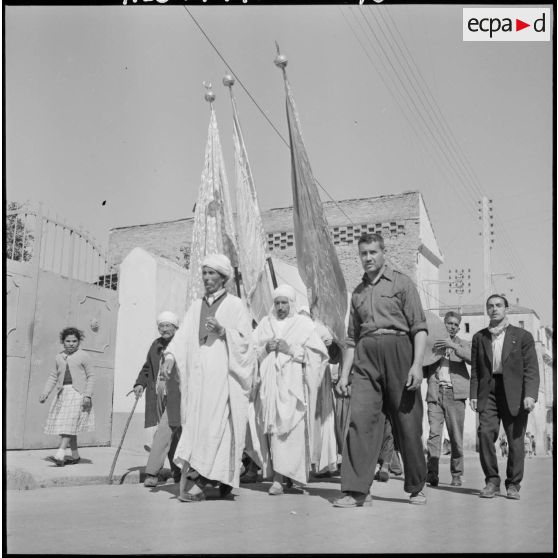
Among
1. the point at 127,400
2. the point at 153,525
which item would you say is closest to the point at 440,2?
the point at 153,525

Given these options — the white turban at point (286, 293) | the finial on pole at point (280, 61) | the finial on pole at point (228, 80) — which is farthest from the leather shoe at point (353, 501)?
the finial on pole at point (228, 80)

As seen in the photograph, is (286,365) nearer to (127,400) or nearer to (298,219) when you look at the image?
(298,219)

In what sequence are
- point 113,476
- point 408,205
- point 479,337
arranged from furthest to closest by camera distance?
1. point 408,205
2. point 113,476
3. point 479,337

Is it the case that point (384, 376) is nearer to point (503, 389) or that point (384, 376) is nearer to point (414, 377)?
point (414, 377)

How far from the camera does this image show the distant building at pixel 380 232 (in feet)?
60.3

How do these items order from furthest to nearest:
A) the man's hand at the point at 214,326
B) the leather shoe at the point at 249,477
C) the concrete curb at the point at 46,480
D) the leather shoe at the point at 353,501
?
the leather shoe at the point at 249,477 → the concrete curb at the point at 46,480 → the man's hand at the point at 214,326 → the leather shoe at the point at 353,501

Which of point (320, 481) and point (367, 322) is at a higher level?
point (367, 322)

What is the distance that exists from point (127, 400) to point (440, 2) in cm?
544

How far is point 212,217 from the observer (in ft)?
24.4

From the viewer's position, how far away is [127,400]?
323 inches

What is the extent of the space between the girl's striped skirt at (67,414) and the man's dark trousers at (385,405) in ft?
8.99

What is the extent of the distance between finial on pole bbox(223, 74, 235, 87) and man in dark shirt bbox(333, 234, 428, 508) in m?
3.62

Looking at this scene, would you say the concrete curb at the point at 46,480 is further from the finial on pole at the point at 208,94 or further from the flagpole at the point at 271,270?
the finial on pole at the point at 208,94

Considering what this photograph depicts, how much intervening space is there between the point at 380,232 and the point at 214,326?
47.9 feet
